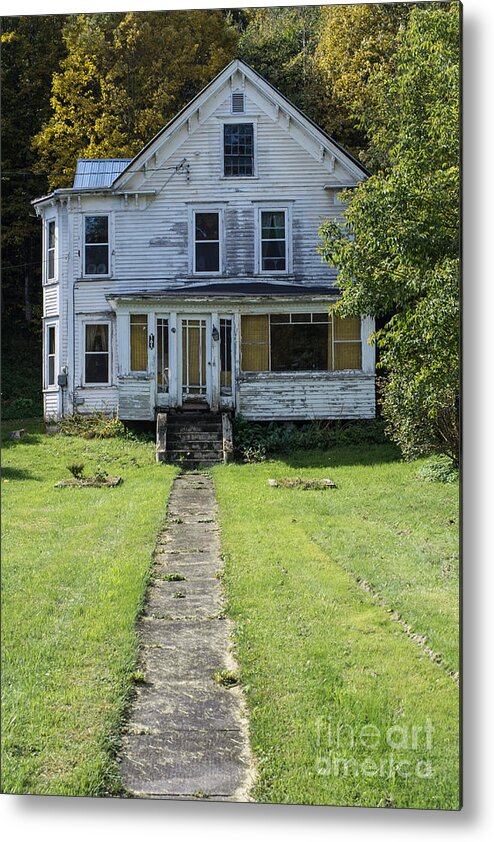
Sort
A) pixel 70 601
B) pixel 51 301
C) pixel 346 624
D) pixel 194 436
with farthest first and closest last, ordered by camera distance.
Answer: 1. pixel 51 301
2. pixel 194 436
3. pixel 70 601
4. pixel 346 624

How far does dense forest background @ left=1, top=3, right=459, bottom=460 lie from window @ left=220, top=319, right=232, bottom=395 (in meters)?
0.64

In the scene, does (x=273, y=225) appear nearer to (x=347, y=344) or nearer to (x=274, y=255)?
(x=274, y=255)

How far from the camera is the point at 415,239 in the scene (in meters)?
4.34

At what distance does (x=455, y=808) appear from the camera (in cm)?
367

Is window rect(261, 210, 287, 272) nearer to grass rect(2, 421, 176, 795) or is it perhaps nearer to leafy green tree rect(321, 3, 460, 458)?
leafy green tree rect(321, 3, 460, 458)

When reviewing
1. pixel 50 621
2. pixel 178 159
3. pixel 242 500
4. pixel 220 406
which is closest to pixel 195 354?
pixel 220 406

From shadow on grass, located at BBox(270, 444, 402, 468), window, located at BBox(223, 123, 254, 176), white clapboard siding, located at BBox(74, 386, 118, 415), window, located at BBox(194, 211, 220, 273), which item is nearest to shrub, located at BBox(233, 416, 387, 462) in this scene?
shadow on grass, located at BBox(270, 444, 402, 468)

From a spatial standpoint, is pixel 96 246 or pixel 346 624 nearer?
pixel 346 624

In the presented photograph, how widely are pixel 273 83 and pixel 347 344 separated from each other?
1497 millimetres

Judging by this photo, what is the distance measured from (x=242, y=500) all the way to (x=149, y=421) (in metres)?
0.62

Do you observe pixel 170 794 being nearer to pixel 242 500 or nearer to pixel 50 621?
pixel 50 621

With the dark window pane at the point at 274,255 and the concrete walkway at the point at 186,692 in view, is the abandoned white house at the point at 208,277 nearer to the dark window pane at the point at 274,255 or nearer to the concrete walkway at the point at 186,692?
the dark window pane at the point at 274,255

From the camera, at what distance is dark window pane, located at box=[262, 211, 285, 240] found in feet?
15.1

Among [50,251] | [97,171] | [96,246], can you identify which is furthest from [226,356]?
[97,171]
